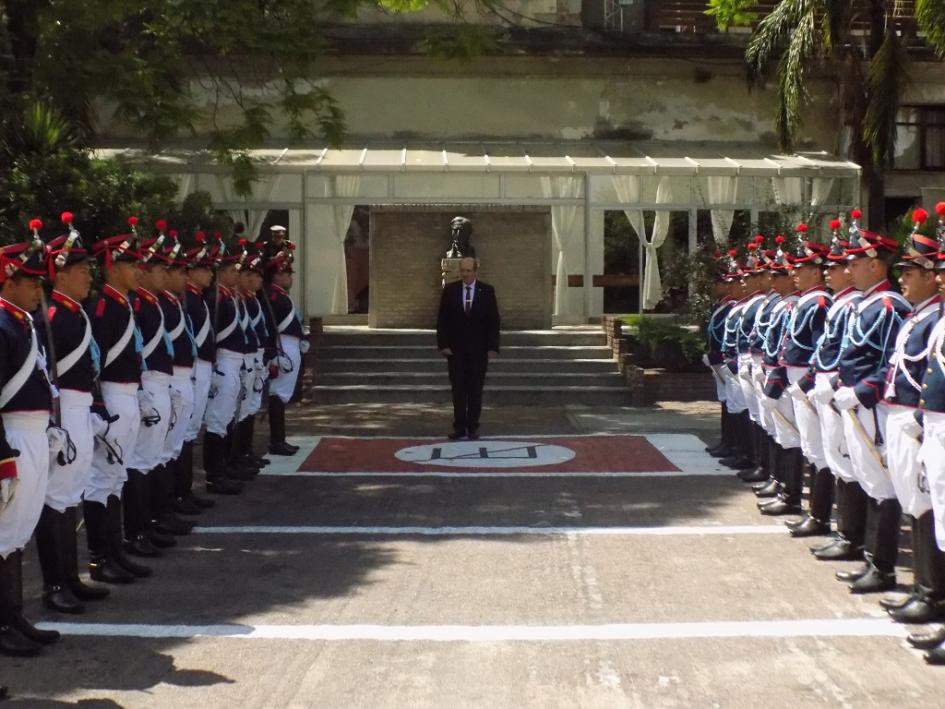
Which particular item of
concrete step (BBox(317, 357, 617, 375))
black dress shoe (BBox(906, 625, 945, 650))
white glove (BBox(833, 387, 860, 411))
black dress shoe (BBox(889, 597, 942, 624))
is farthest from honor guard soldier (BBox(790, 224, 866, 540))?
concrete step (BBox(317, 357, 617, 375))

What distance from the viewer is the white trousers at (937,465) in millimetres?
7000

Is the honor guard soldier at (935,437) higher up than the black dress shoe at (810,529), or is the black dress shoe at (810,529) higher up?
the honor guard soldier at (935,437)

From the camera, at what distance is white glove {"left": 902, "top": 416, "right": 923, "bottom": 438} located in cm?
751

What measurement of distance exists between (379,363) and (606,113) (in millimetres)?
10115

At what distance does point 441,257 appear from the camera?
23234 millimetres

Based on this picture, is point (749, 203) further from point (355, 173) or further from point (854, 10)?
point (355, 173)

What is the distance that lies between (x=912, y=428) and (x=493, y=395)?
43.3 feet

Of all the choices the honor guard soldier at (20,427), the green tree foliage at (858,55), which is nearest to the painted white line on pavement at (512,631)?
the honor guard soldier at (20,427)

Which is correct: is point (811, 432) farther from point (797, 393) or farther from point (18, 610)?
point (18, 610)

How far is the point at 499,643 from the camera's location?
23.7ft

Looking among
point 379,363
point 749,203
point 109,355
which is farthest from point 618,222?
point 109,355

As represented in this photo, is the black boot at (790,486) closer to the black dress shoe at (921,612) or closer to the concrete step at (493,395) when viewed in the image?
the black dress shoe at (921,612)

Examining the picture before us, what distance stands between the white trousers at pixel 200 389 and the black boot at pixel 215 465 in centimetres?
59

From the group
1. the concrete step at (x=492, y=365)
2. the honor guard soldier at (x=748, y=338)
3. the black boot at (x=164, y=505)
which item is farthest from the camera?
the concrete step at (x=492, y=365)
